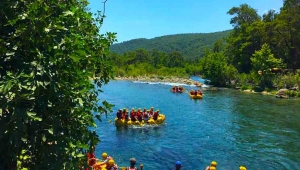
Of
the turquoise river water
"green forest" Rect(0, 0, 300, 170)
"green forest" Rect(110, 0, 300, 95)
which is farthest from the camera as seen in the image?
"green forest" Rect(110, 0, 300, 95)

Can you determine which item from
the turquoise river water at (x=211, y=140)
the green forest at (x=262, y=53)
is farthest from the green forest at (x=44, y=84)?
the green forest at (x=262, y=53)

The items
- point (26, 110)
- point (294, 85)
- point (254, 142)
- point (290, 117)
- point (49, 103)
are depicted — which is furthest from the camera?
point (294, 85)

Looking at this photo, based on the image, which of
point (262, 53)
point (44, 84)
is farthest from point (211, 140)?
point (262, 53)

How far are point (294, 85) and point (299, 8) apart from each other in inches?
613

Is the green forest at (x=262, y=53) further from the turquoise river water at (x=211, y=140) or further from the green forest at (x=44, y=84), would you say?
the green forest at (x=44, y=84)

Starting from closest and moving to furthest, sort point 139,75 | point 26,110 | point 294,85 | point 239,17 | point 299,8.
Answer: point 26,110, point 294,85, point 299,8, point 239,17, point 139,75

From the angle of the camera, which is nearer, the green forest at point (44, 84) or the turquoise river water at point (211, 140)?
the green forest at point (44, 84)

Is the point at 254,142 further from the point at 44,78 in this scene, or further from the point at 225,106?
the point at 44,78

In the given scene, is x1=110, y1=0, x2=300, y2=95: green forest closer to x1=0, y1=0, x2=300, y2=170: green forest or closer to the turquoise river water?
the turquoise river water

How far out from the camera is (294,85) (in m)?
45.2

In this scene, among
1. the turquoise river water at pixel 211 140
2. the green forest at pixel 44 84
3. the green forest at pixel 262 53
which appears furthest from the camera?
the green forest at pixel 262 53

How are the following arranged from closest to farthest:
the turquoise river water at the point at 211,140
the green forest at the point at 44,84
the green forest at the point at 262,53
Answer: the green forest at the point at 44,84
the turquoise river water at the point at 211,140
the green forest at the point at 262,53

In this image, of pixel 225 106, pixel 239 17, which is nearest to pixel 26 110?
pixel 225 106

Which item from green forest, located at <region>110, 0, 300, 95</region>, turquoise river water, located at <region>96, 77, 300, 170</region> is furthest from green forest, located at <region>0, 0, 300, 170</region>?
green forest, located at <region>110, 0, 300, 95</region>
